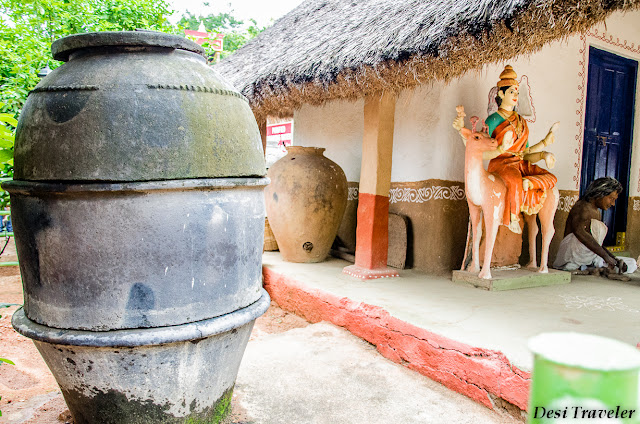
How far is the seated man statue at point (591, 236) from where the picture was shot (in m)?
4.52

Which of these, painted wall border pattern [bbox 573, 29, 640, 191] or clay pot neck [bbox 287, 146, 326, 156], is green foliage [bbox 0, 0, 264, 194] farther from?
painted wall border pattern [bbox 573, 29, 640, 191]

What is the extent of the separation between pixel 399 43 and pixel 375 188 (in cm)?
134

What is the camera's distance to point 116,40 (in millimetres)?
1684

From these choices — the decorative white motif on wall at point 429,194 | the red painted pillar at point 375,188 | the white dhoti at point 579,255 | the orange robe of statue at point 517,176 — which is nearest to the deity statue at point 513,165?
the orange robe of statue at point 517,176

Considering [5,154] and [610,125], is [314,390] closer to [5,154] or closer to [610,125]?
[5,154]

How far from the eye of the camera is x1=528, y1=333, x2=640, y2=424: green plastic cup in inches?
15.4

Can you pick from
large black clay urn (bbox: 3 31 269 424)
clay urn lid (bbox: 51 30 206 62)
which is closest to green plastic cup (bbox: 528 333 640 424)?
large black clay urn (bbox: 3 31 269 424)

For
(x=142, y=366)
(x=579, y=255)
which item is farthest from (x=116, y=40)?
(x=579, y=255)

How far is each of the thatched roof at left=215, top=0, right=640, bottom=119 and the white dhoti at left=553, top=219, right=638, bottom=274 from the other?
8.07ft

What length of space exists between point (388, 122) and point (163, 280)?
2980mm

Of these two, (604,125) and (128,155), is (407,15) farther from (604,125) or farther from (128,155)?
Answer: (604,125)

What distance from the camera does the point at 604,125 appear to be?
5.56 meters

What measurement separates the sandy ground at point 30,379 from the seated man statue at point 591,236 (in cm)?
295

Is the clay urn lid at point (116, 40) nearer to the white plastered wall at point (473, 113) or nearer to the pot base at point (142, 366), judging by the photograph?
the pot base at point (142, 366)
